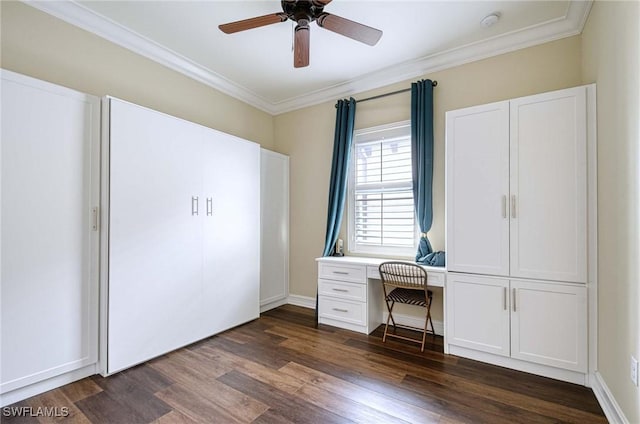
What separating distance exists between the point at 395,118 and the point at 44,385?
155 inches

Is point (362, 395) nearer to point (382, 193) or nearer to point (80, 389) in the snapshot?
point (80, 389)

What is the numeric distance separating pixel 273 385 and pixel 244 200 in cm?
199

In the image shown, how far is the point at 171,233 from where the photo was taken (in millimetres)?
2699

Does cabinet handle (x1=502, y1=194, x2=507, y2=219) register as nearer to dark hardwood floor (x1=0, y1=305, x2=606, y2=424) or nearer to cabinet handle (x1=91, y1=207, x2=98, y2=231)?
dark hardwood floor (x1=0, y1=305, x2=606, y2=424)

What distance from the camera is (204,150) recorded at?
2996 mm

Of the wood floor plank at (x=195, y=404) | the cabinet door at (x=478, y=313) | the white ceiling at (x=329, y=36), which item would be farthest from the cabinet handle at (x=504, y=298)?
the white ceiling at (x=329, y=36)

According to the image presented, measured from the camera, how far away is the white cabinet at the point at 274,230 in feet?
12.8

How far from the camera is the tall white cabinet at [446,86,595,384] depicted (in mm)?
2164

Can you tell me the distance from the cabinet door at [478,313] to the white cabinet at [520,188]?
12 cm

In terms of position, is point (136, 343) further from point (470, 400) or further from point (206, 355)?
point (470, 400)

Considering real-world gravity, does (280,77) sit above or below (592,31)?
above

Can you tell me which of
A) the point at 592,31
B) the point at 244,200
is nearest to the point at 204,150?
the point at 244,200

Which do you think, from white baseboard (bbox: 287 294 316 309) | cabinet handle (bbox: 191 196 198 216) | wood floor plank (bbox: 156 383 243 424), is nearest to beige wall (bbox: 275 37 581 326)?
white baseboard (bbox: 287 294 316 309)

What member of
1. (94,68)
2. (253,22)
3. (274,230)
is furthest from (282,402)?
(94,68)
